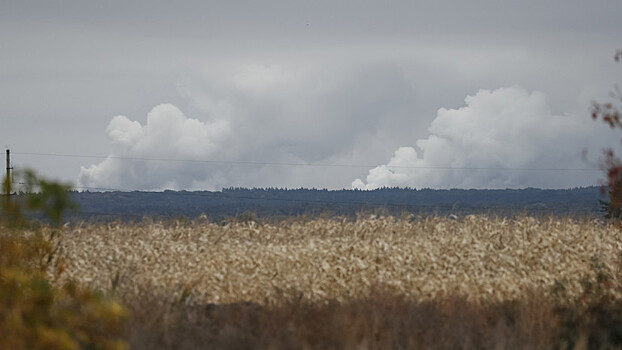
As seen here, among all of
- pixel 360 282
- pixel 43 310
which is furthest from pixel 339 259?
pixel 43 310

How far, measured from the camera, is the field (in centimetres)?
1098

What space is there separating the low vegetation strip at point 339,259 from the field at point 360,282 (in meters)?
0.06

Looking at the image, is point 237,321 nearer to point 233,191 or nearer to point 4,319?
point 4,319

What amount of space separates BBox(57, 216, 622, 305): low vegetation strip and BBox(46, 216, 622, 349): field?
6cm

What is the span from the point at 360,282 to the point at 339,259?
7.61 feet

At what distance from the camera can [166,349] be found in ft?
32.9

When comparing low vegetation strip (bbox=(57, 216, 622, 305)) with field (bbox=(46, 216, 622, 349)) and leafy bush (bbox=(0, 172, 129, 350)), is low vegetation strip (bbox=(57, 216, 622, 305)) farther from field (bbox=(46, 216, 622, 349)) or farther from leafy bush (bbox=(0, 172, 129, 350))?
leafy bush (bbox=(0, 172, 129, 350))

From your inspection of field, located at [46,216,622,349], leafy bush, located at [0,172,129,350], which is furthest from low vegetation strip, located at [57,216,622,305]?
leafy bush, located at [0,172,129,350]

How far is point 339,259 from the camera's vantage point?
62.4 feet

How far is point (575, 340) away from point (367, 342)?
304cm

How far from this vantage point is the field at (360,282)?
1098 centimetres

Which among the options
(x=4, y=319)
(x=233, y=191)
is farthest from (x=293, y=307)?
(x=233, y=191)

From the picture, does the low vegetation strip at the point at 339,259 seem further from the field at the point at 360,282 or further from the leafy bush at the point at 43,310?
the leafy bush at the point at 43,310

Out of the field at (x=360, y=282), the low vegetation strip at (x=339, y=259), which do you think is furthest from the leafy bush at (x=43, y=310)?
the low vegetation strip at (x=339, y=259)
